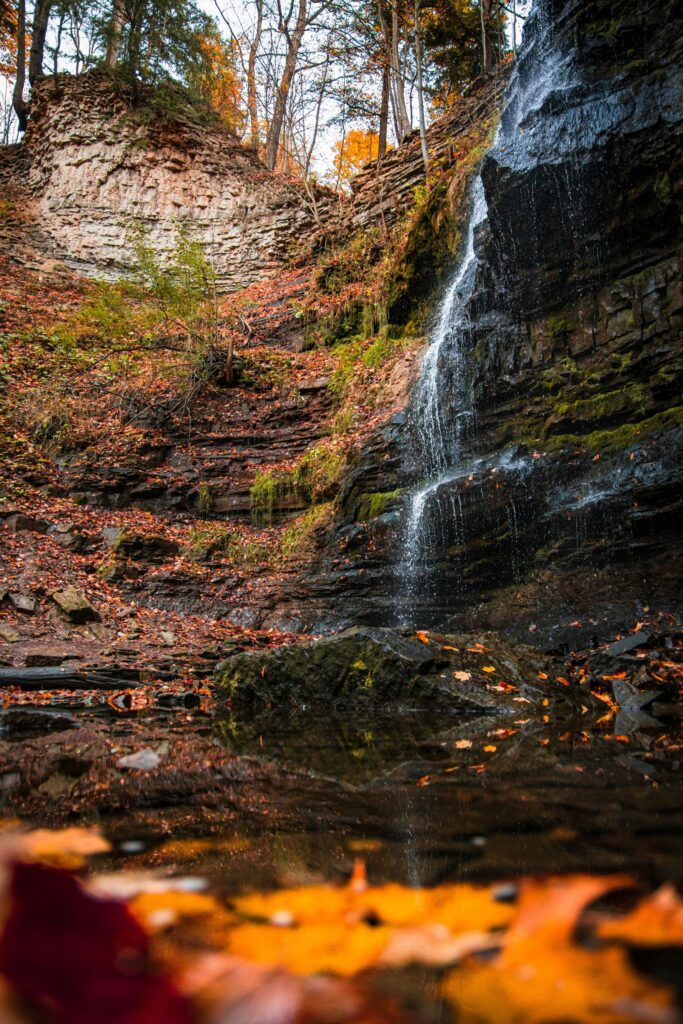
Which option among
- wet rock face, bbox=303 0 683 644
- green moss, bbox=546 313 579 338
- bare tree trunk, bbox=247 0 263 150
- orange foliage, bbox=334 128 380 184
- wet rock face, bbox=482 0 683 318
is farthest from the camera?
orange foliage, bbox=334 128 380 184

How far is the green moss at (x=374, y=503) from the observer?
10.1 m

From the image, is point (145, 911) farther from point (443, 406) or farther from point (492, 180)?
point (492, 180)

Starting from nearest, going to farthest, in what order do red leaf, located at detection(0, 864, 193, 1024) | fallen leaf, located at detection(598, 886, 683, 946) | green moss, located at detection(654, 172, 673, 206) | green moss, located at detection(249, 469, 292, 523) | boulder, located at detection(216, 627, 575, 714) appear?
red leaf, located at detection(0, 864, 193, 1024)
fallen leaf, located at detection(598, 886, 683, 946)
boulder, located at detection(216, 627, 575, 714)
green moss, located at detection(654, 172, 673, 206)
green moss, located at detection(249, 469, 292, 523)

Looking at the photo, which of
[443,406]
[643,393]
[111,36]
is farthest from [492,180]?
[111,36]

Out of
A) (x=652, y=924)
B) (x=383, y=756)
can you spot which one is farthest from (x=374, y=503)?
(x=652, y=924)

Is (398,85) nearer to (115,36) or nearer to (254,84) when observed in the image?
(254,84)

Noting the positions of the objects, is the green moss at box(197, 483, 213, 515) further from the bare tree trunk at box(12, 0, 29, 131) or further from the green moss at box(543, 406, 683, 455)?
the bare tree trunk at box(12, 0, 29, 131)

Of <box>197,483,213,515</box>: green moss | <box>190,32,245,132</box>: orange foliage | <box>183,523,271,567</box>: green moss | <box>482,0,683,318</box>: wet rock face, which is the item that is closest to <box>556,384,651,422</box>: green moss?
<box>482,0,683,318</box>: wet rock face

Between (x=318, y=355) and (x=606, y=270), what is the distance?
745 cm

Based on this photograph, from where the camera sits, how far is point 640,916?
1.02 m

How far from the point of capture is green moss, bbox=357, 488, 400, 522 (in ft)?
33.0

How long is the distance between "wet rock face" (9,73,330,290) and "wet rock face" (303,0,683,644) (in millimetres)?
11276

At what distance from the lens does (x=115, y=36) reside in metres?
20.9

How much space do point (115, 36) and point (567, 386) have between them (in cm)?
2286
